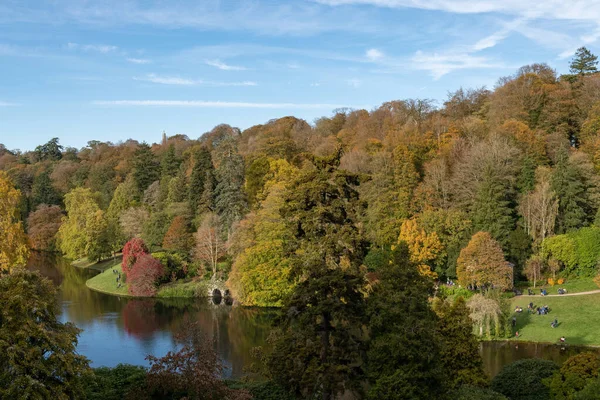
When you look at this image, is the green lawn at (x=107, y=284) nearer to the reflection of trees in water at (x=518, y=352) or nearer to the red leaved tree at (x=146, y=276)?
Answer: the red leaved tree at (x=146, y=276)

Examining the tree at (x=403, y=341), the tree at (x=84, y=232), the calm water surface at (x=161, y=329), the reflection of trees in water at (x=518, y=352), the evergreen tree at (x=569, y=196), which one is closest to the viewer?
the tree at (x=403, y=341)

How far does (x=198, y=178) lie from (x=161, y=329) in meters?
23.4

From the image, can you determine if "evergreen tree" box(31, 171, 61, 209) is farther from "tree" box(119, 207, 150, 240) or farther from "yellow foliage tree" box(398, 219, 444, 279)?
"yellow foliage tree" box(398, 219, 444, 279)

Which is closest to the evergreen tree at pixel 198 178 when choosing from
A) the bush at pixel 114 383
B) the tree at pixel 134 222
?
the tree at pixel 134 222

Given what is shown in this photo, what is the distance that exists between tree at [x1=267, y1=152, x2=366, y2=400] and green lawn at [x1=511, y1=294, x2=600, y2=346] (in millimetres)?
16851

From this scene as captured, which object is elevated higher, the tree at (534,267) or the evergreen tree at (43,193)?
the evergreen tree at (43,193)

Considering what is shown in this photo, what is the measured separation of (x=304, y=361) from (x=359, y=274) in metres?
3.48

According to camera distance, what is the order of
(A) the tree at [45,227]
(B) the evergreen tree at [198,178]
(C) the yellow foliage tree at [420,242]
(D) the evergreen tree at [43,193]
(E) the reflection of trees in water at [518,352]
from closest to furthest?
(E) the reflection of trees in water at [518,352] → (C) the yellow foliage tree at [420,242] → (B) the evergreen tree at [198,178] → (A) the tree at [45,227] → (D) the evergreen tree at [43,193]

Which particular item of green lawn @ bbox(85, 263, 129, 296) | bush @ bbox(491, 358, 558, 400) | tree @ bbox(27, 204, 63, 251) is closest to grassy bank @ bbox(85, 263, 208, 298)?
green lawn @ bbox(85, 263, 129, 296)

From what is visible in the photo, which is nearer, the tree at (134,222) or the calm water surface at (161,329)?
the calm water surface at (161,329)

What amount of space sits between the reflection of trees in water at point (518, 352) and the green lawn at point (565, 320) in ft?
2.48

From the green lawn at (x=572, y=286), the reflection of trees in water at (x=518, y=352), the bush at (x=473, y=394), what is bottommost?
the reflection of trees in water at (x=518, y=352)

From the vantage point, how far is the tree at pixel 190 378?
47.6 feet

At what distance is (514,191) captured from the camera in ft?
135
